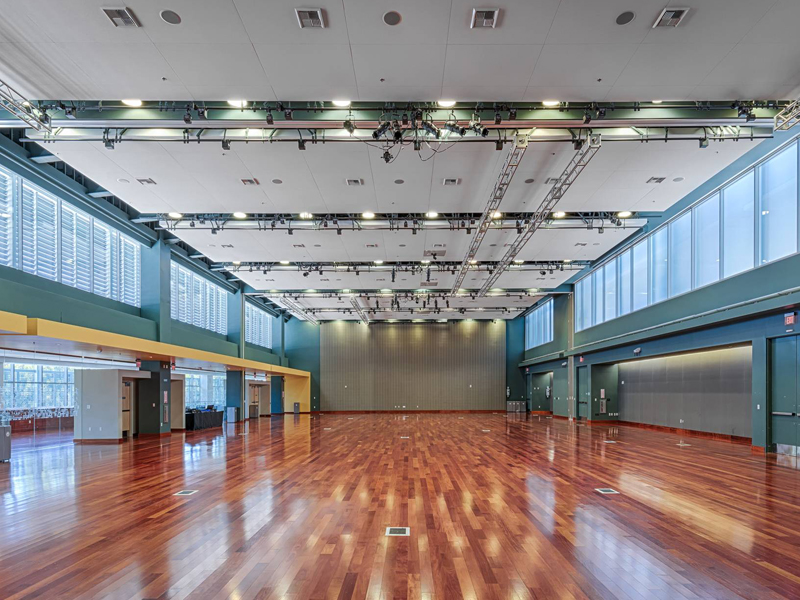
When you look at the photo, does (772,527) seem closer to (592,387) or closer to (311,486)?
(311,486)

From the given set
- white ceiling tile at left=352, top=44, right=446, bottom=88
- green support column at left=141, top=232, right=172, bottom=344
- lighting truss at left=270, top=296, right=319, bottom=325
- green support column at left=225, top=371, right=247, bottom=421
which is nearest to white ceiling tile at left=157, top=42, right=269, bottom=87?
white ceiling tile at left=352, top=44, right=446, bottom=88

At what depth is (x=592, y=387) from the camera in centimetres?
2475

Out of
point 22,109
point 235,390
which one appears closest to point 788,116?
point 22,109

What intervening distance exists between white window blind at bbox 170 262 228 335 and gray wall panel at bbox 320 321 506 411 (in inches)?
512

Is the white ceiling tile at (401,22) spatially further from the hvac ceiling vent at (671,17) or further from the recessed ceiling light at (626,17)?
the hvac ceiling vent at (671,17)

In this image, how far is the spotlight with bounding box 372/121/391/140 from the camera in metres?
9.20

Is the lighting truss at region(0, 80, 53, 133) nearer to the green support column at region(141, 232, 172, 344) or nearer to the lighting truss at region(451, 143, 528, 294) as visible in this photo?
the lighting truss at region(451, 143, 528, 294)

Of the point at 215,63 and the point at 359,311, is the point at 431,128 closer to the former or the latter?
the point at 215,63

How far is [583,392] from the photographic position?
2577 cm

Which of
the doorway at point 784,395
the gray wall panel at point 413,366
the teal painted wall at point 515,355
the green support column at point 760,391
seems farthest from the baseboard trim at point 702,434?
the gray wall panel at point 413,366

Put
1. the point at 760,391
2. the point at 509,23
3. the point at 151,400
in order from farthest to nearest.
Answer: the point at 151,400 → the point at 760,391 → the point at 509,23

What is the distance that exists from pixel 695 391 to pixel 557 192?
9666mm

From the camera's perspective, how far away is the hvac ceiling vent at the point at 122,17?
254 inches

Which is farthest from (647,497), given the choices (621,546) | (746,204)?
(746,204)
